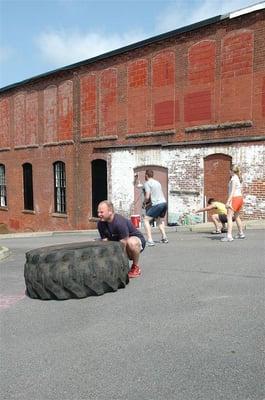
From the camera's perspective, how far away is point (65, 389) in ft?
10.8

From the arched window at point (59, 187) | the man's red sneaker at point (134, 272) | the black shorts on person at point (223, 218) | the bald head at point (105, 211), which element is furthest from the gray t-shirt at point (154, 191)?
the arched window at point (59, 187)

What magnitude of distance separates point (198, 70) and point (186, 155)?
3.20m

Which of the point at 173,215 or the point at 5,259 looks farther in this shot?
the point at 173,215

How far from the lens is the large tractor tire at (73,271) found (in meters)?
5.66

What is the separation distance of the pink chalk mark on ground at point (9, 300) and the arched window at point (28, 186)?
19.8m

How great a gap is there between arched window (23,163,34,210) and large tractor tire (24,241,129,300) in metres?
20.2

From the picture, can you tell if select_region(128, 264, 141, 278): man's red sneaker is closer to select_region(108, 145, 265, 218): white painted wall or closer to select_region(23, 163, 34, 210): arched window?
select_region(108, 145, 265, 218): white painted wall

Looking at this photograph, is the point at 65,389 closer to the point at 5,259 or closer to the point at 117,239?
the point at 117,239

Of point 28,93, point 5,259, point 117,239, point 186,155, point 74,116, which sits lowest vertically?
point 5,259

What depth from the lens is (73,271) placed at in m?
5.65

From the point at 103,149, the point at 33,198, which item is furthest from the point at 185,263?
the point at 33,198

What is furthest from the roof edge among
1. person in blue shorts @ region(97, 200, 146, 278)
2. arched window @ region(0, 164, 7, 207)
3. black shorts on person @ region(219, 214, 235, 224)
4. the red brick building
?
person in blue shorts @ region(97, 200, 146, 278)

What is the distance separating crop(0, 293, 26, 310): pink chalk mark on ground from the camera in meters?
5.73

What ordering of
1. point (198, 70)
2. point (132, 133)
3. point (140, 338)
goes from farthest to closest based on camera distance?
point (132, 133), point (198, 70), point (140, 338)
